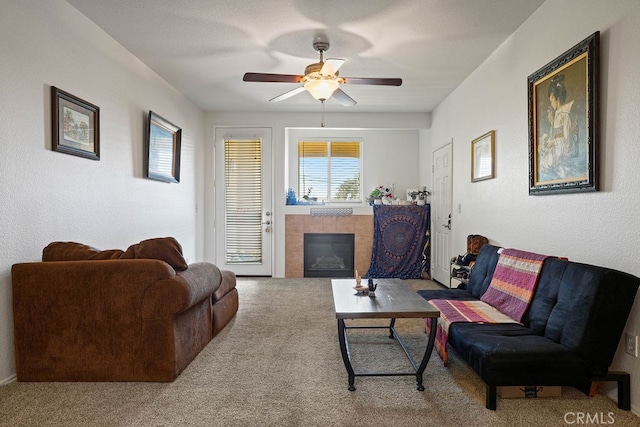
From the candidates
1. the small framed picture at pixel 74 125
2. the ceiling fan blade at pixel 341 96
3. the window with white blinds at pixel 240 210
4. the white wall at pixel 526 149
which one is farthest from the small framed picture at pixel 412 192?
the small framed picture at pixel 74 125

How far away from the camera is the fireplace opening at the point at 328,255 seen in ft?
20.5

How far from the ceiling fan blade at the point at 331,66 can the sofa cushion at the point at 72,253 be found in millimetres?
2035

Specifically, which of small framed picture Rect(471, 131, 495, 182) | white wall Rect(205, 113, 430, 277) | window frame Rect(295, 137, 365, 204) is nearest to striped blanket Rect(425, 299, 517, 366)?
small framed picture Rect(471, 131, 495, 182)

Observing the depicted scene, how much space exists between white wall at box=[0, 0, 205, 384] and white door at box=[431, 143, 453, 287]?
367 centimetres

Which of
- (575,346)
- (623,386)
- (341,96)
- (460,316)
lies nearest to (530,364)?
(575,346)

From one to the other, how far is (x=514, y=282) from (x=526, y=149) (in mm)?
1103

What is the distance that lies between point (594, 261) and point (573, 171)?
0.59 m

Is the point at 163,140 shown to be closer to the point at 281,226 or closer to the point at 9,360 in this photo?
the point at 281,226

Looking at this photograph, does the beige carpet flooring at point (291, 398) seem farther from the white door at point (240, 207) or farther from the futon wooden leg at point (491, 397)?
the white door at point (240, 207)

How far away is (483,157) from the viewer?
3.95m

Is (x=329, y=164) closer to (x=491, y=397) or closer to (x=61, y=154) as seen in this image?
(x=61, y=154)

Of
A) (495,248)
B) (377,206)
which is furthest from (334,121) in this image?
(495,248)

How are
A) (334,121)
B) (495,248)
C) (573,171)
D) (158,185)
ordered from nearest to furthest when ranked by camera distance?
(573,171) < (495,248) < (158,185) < (334,121)

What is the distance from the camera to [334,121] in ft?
19.9
